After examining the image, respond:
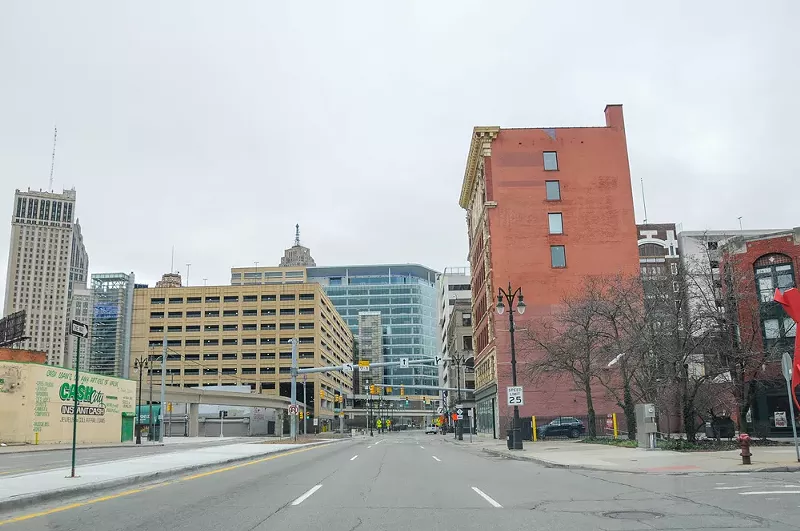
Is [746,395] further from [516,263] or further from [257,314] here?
[257,314]

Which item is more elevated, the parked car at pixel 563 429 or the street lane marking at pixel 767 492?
A: the street lane marking at pixel 767 492

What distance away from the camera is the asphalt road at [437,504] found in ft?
31.1

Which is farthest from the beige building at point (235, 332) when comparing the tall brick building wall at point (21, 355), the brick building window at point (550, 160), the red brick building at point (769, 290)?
the red brick building at point (769, 290)

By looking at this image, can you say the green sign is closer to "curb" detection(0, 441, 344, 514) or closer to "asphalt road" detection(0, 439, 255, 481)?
"asphalt road" detection(0, 439, 255, 481)

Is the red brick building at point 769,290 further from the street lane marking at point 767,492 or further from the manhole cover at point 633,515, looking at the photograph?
the manhole cover at point 633,515

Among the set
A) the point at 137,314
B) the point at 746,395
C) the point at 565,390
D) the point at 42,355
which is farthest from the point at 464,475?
the point at 137,314

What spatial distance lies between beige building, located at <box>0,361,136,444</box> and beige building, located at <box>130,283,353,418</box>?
70.5m

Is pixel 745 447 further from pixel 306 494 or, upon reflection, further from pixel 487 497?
pixel 306 494

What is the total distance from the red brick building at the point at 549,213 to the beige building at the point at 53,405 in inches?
1225

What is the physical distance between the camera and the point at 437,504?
461 inches

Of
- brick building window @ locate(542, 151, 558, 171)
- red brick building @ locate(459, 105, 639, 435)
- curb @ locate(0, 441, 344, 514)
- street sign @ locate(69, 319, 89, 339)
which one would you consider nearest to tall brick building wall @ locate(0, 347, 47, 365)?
curb @ locate(0, 441, 344, 514)

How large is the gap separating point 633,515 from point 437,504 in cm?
328

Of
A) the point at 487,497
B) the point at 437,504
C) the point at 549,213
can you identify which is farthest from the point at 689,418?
the point at 549,213

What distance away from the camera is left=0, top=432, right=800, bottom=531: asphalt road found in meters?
9.48
